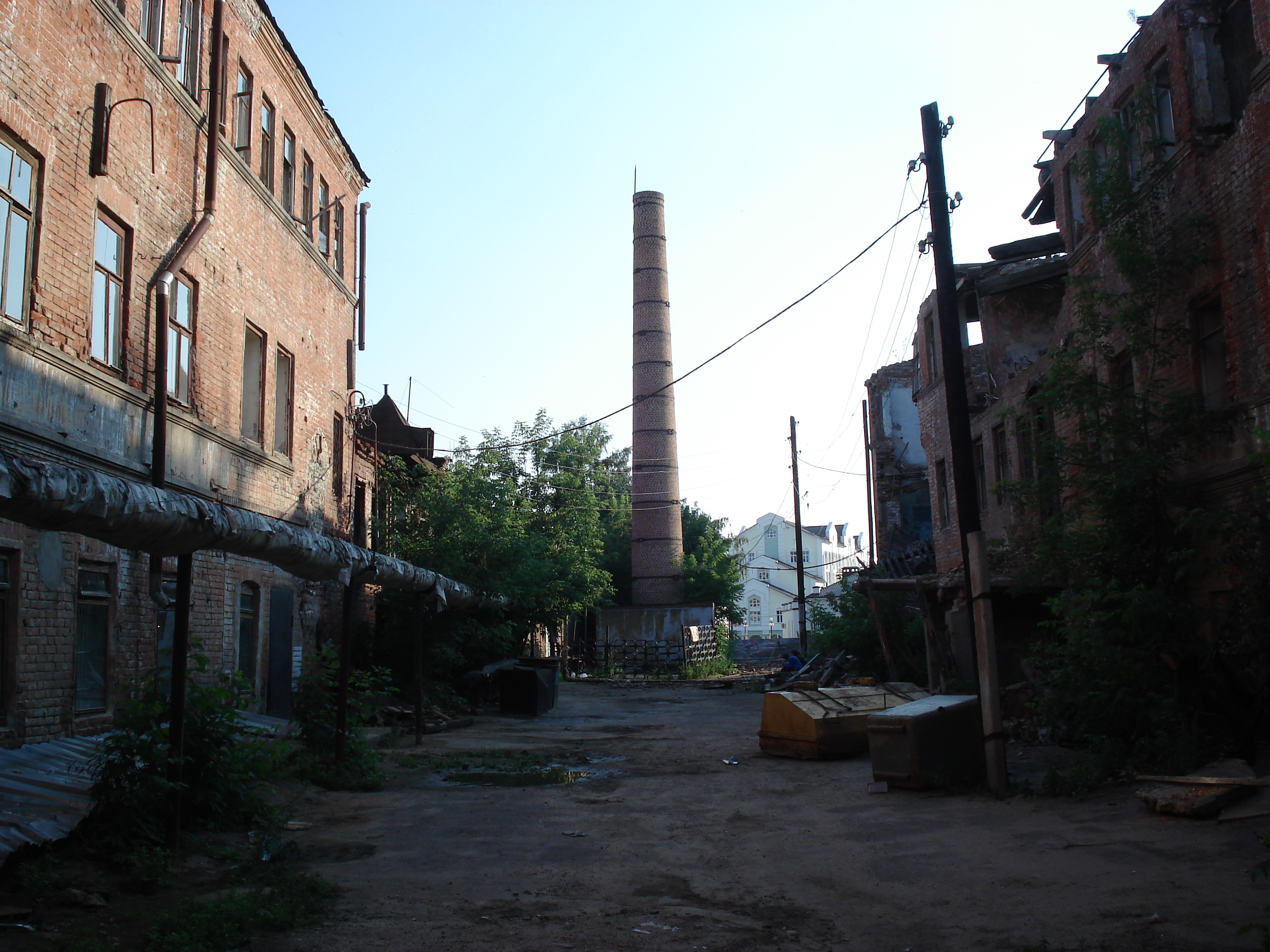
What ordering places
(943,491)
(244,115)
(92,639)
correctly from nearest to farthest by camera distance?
(92,639) → (244,115) → (943,491)

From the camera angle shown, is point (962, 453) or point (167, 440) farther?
point (167, 440)

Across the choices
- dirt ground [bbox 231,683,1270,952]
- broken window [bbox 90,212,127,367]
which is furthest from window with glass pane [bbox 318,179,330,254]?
dirt ground [bbox 231,683,1270,952]

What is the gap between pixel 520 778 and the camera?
39.4 feet

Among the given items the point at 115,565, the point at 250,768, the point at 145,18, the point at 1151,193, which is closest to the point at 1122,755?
the point at 1151,193

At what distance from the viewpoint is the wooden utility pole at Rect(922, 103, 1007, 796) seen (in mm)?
9867

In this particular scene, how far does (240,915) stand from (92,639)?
598 centimetres

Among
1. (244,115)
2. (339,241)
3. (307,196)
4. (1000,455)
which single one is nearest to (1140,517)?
(1000,455)

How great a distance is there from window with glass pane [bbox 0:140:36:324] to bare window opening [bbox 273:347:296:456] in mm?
7042

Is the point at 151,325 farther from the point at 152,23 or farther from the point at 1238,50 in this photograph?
the point at 1238,50

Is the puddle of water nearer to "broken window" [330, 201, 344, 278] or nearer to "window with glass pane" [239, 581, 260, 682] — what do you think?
"window with glass pane" [239, 581, 260, 682]

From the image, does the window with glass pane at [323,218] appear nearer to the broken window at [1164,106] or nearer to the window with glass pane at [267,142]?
the window with glass pane at [267,142]

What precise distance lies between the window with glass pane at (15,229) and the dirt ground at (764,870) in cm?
536

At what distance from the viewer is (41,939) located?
15.8 feet

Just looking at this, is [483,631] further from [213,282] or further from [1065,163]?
[1065,163]
